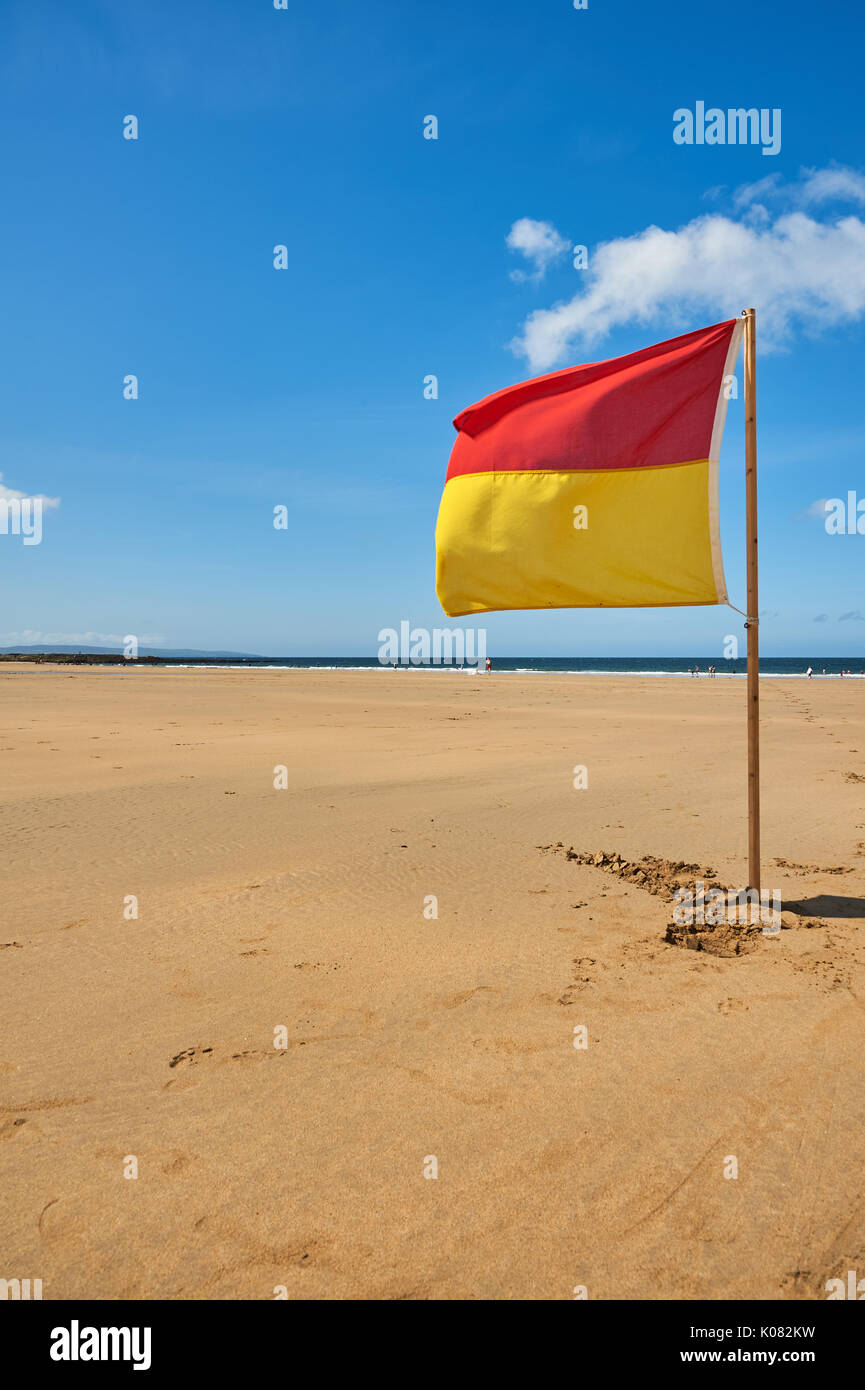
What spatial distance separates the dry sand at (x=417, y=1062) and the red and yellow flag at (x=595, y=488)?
9.63ft

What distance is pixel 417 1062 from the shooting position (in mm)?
4180

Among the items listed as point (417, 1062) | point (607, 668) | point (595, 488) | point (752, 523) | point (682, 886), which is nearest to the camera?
point (417, 1062)

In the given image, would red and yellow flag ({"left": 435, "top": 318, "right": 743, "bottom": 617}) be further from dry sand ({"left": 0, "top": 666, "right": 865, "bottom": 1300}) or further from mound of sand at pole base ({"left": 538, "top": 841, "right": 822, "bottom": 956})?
dry sand ({"left": 0, "top": 666, "right": 865, "bottom": 1300})

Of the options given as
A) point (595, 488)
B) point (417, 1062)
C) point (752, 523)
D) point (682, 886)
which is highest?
point (595, 488)

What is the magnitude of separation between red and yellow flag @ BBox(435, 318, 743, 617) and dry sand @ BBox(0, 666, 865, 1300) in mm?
2935

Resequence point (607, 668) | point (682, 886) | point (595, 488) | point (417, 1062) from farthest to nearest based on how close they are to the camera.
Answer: point (607, 668), point (682, 886), point (595, 488), point (417, 1062)

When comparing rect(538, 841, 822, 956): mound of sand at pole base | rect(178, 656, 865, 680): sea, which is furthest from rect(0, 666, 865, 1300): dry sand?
rect(178, 656, 865, 680): sea

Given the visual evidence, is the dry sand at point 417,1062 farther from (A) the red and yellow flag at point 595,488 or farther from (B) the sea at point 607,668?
(B) the sea at point 607,668

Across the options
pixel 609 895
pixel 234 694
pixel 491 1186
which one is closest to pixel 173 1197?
pixel 491 1186

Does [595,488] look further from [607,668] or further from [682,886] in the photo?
[607,668]

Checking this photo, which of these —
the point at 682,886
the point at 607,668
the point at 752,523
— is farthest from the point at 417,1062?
the point at 607,668

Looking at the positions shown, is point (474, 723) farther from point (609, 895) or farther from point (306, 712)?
point (609, 895)

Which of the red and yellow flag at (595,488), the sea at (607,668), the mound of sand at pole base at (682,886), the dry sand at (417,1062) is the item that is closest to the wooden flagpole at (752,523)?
the red and yellow flag at (595,488)

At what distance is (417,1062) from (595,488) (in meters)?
4.78
